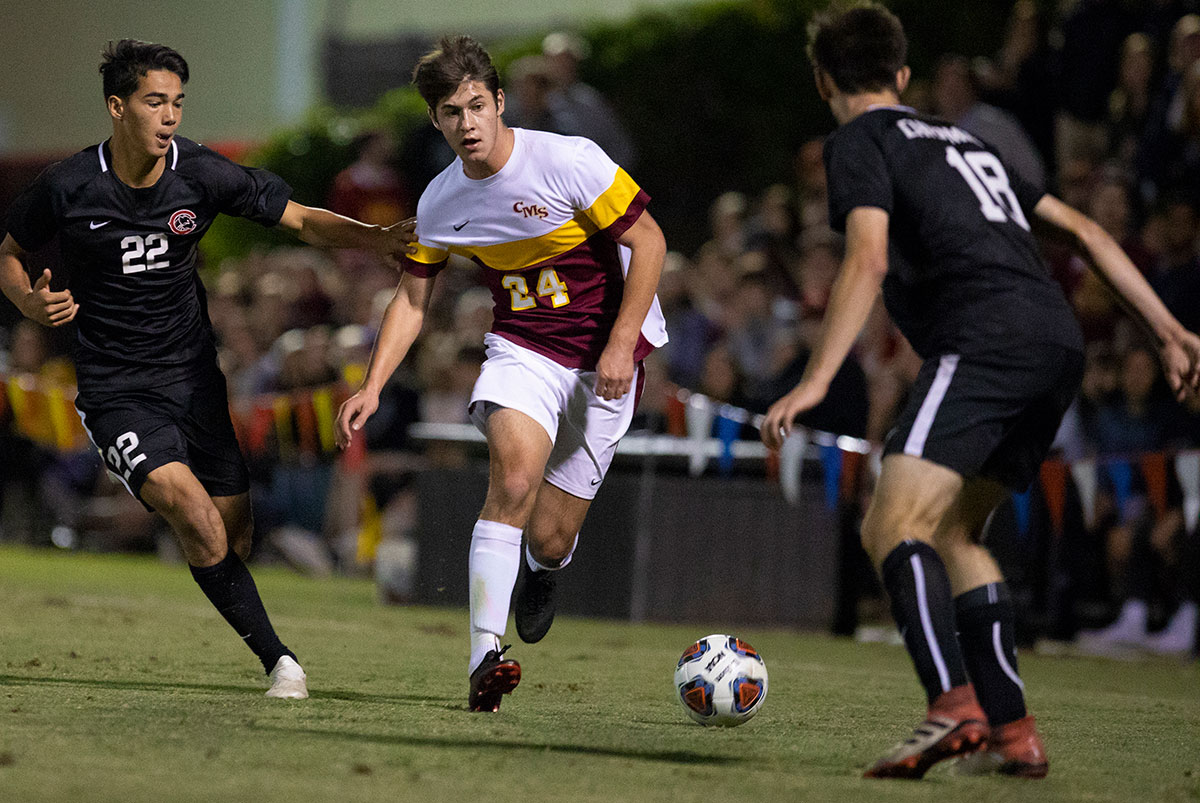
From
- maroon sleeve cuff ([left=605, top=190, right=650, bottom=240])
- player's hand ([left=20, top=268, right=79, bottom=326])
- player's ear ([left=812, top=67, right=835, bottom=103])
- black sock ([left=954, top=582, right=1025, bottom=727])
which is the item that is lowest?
black sock ([left=954, top=582, right=1025, bottom=727])

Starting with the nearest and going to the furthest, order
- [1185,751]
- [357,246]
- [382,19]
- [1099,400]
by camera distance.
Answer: [1185,751] → [357,246] → [1099,400] → [382,19]

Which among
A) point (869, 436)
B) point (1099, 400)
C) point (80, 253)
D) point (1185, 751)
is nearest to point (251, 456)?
point (869, 436)

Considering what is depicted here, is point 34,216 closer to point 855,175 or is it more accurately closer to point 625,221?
point 625,221

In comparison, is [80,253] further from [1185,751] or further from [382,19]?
[382,19]

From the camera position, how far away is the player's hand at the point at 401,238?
6719 millimetres

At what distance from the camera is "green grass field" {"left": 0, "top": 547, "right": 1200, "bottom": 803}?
4.46 m

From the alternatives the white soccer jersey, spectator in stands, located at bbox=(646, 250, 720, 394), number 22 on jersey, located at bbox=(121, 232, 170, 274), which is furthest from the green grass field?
spectator in stands, located at bbox=(646, 250, 720, 394)

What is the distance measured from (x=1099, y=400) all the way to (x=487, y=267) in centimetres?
596

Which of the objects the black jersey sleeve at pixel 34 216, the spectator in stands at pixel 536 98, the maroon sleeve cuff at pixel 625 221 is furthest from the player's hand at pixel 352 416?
the spectator in stands at pixel 536 98

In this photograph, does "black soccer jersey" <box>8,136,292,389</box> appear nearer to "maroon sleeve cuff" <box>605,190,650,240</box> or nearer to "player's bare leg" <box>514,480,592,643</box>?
"maroon sleeve cuff" <box>605,190,650,240</box>

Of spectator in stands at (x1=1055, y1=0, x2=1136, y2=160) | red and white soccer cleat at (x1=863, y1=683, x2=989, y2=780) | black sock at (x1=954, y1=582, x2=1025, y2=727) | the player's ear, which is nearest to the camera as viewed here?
red and white soccer cleat at (x1=863, y1=683, x2=989, y2=780)

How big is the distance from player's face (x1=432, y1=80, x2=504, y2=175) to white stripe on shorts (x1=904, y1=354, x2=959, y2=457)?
2182mm

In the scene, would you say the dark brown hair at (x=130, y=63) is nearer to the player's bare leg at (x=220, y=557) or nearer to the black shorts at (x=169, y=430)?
the black shorts at (x=169, y=430)

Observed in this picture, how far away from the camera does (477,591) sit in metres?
6.29
